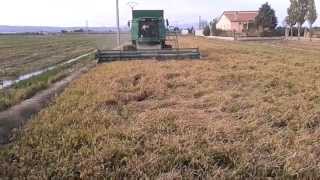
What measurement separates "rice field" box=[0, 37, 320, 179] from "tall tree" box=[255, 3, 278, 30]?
72175 mm

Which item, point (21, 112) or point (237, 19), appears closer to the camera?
point (21, 112)

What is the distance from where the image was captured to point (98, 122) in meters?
8.73

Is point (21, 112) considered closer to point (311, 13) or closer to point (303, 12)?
point (311, 13)

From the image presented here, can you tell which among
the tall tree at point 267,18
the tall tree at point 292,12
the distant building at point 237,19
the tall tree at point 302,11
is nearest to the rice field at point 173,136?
the tall tree at point 302,11

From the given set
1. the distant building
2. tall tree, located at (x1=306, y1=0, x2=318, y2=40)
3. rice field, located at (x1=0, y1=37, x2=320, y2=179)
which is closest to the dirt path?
rice field, located at (x1=0, y1=37, x2=320, y2=179)

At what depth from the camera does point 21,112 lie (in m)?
10.4

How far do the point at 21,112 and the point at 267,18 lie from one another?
76.8 m

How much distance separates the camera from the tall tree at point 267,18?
82.9 meters

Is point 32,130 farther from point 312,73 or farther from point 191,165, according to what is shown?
point 312,73

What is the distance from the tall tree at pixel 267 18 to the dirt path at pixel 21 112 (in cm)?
7254

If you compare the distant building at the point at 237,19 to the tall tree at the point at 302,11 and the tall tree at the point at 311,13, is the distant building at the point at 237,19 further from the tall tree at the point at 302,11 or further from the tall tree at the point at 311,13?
the tall tree at the point at 311,13

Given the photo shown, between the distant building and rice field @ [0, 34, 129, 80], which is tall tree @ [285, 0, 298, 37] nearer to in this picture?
rice field @ [0, 34, 129, 80]

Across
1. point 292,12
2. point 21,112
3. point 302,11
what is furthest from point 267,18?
point 21,112

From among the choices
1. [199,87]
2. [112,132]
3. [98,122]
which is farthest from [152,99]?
[112,132]
